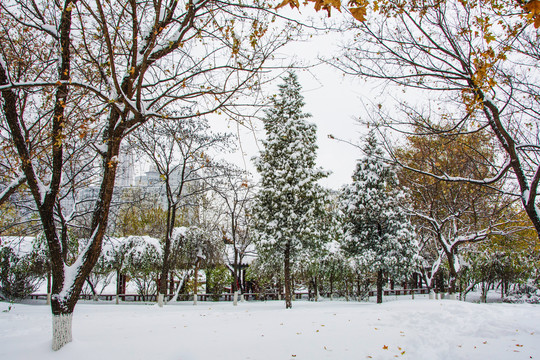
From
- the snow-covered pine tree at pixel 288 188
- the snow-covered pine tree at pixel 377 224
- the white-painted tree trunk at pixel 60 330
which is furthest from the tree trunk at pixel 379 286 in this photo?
the white-painted tree trunk at pixel 60 330

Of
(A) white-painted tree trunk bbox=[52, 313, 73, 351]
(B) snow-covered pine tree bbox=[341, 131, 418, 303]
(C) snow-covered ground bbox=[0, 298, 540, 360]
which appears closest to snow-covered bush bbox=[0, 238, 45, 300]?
(C) snow-covered ground bbox=[0, 298, 540, 360]

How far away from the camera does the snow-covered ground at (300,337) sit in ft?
18.2

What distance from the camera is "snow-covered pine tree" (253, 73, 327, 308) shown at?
1642 cm

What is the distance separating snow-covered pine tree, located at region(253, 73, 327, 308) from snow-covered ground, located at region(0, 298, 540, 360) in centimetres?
716

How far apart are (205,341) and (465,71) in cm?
664

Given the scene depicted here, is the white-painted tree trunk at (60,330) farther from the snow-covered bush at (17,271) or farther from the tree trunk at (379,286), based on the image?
the tree trunk at (379,286)

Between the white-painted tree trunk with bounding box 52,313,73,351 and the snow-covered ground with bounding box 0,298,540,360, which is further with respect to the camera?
the snow-covered ground with bounding box 0,298,540,360

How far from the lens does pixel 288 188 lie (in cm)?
1612

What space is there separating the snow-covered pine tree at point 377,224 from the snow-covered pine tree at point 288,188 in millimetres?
2848

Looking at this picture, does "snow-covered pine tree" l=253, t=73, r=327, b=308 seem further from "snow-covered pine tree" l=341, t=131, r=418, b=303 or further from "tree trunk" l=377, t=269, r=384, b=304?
"tree trunk" l=377, t=269, r=384, b=304

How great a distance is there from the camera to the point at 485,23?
448 cm

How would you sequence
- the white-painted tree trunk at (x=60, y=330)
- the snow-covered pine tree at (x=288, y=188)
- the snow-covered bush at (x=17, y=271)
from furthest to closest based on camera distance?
A: the snow-covered pine tree at (x=288, y=188)
the snow-covered bush at (x=17, y=271)
the white-painted tree trunk at (x=60, y=330)

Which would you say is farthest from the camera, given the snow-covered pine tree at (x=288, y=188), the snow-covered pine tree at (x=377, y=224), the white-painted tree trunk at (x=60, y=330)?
the snow-covered pine tree at (x=377, y=224)

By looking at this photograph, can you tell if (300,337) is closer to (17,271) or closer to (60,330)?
(60,330)
